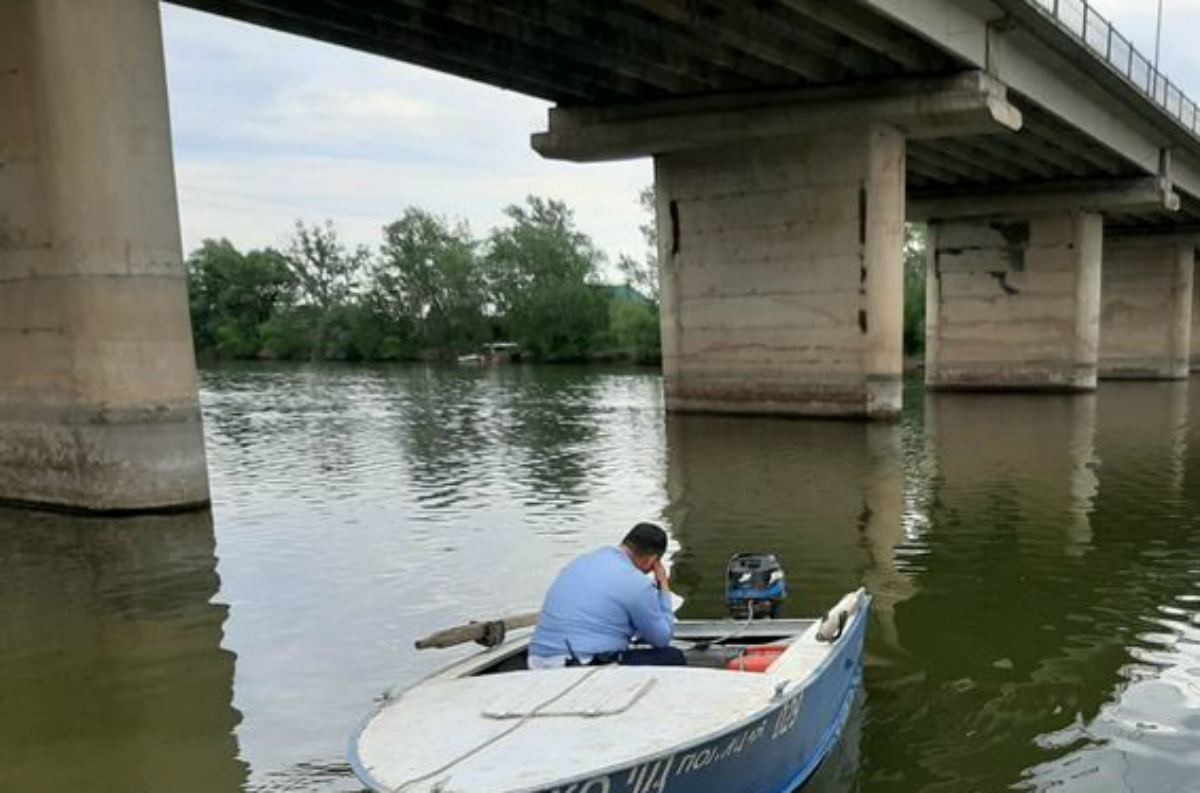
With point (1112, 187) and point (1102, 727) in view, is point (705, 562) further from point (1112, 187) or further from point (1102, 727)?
point (1112, 187)

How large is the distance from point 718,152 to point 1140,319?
3075cm

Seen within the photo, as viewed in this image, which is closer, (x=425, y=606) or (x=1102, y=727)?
(x=1102, y=727)

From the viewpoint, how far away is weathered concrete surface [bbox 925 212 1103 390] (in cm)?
3553

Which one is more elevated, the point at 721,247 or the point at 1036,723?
the point at 721,247

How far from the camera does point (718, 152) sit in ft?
83.5

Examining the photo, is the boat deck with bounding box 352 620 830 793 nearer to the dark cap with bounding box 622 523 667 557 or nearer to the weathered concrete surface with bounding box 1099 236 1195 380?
the dark cap with bounding box 622 523 667 557

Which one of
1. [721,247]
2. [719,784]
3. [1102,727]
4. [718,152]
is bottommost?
[1102,727]

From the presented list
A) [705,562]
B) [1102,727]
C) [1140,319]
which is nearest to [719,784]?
[1102,727]

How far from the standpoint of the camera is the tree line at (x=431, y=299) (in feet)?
244

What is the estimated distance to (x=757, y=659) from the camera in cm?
580

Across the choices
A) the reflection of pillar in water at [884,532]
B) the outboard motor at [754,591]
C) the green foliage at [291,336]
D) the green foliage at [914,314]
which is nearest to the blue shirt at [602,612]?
the outboard motor at [754,591]

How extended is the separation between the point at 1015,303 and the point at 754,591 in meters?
32.9

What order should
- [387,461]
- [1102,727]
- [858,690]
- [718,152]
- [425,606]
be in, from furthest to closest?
[718,152]
[387,461]
[425,606]
[858,690]
[1102,727]

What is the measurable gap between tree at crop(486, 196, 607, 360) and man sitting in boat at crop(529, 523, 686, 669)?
2675 inches
